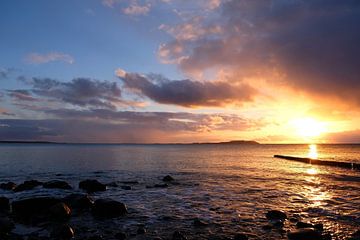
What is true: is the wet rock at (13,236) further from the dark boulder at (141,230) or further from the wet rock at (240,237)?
the wet rock at (240,237)

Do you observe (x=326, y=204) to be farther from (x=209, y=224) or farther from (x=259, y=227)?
(x=209, y=224)

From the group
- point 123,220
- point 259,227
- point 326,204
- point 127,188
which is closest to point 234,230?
point 259,227

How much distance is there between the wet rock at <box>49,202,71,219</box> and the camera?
19.9 metres

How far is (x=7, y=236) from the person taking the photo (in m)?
15.8

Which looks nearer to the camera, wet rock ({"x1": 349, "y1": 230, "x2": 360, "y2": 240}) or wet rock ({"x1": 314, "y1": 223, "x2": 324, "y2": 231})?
wet rock ({"x1": 349, "y1": 230, "x2": 360, "y2": 240})

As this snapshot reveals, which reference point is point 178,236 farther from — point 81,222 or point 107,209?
point 107,209

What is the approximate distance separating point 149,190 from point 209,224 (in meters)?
15.6

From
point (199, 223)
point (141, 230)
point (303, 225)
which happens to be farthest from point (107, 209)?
point (303, 225)

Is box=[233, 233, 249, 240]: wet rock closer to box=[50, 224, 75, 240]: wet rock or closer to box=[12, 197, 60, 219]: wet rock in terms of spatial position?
box=[50, 224, 75, 240]: wet rock

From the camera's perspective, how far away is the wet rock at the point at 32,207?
68.2 feet

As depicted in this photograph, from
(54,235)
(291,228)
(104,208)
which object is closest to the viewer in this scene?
(54,235)

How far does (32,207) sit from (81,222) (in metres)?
5.09

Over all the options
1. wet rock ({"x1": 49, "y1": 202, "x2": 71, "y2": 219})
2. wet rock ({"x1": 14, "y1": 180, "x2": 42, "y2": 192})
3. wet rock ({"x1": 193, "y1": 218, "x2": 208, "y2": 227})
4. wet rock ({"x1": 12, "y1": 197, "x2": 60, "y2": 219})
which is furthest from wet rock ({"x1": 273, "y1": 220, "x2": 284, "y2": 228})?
wet rock ({"x1": 14, "y1": 180, "x2": 42, "y2": 192})

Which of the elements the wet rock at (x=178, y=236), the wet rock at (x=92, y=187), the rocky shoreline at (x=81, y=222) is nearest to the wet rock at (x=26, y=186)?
the wet rock at (x=92, y=187)
